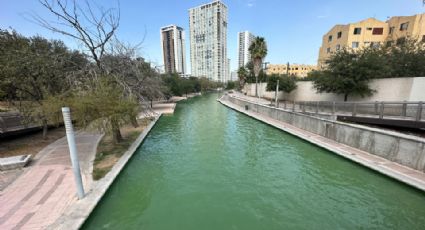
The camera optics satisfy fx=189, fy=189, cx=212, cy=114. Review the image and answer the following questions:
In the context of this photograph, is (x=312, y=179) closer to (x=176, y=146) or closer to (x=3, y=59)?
(x=176, y=146)

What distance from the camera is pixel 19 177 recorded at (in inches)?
256

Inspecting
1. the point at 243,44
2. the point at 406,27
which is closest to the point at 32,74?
the point at 406,27

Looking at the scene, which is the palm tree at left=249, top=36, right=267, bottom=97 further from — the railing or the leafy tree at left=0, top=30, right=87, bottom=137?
the leafy tree at left=0, top=30, right=87, bottom=137

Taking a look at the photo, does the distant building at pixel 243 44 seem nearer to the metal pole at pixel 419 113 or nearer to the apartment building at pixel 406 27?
the apartment building at pixel 406 27

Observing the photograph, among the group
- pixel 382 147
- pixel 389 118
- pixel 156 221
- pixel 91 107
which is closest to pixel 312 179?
pixel 382 147

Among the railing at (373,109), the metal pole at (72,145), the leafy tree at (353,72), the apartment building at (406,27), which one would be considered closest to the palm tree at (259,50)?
the leafy tree at (353,72)

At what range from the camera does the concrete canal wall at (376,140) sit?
22.6 feet

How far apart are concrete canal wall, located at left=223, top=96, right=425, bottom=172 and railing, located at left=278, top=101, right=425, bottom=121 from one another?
1.66 metres

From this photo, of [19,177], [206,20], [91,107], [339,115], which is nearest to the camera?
[19,177]

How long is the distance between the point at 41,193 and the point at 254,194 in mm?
6518

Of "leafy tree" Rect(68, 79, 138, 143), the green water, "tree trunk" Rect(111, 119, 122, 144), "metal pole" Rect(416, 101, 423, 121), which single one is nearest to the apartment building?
"metal pole" Rect(416, 101, 423, 121)

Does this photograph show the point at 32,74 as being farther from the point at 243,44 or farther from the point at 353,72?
the point at 243,44

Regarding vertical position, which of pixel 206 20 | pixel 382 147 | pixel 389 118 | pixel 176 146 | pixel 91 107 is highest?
pixel 206 20

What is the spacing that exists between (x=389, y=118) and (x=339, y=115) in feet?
9.00
